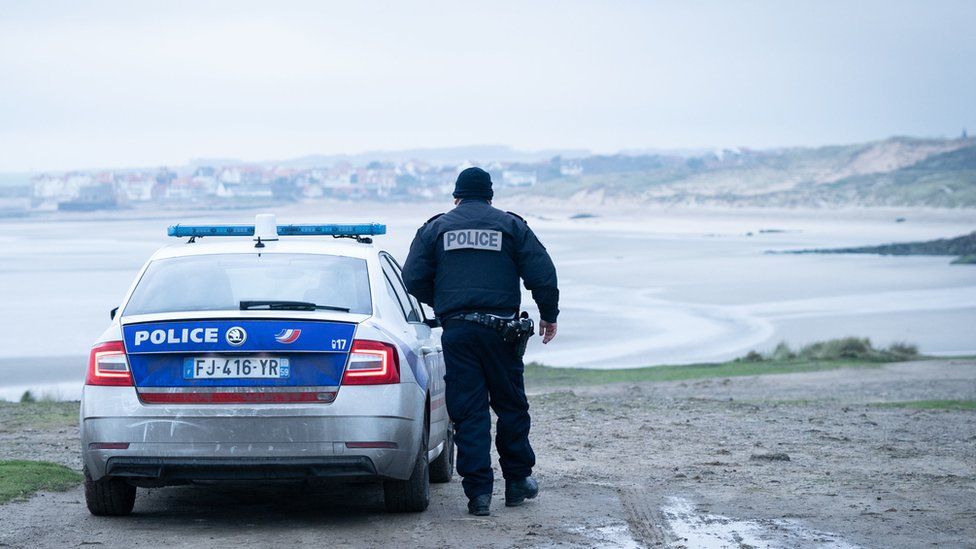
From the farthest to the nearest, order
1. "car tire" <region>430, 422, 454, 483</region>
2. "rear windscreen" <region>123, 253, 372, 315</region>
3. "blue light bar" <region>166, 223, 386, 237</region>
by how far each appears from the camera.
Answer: "car tire" <region>430, 422, 454, 483</region>
"blue light bar" <region>166, 223, 386, 237</region>
"rear windscreen" <region>123, 253, 372, 315</region>

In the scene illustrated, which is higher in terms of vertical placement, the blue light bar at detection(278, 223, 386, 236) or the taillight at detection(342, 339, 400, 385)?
the blue light bar at detection(278, 223, 386, 236)

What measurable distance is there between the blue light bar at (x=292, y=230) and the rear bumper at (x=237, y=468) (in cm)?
185

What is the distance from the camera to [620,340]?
34.0 metres

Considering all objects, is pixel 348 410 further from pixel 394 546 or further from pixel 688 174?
pixel 688 174

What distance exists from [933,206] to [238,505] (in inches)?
5520

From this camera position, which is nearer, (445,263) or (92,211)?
(445,263)

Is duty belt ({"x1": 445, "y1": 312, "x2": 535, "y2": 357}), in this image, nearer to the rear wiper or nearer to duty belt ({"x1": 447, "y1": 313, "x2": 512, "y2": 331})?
duty belt ({"x1": 447, "y1": 313, "x2": 512, "y2": 331})

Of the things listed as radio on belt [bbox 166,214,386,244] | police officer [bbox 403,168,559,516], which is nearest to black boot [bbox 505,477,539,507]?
police officer [bbox 403,168,559,516]

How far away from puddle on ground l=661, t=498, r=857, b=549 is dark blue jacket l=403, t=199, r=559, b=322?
1.38m

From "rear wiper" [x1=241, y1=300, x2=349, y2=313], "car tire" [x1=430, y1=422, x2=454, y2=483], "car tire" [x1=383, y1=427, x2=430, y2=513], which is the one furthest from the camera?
"car tire" [x1=430, y1=422, x2=454, y2=483]

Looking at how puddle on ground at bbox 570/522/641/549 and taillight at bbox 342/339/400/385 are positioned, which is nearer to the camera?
puddle on ground at bbox 570/522/641/549

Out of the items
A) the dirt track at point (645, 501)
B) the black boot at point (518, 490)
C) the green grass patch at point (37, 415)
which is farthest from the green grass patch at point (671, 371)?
the black boot at point (518, 490)

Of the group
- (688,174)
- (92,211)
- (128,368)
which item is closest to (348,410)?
(128,368)

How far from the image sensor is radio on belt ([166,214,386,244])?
27.6ft
